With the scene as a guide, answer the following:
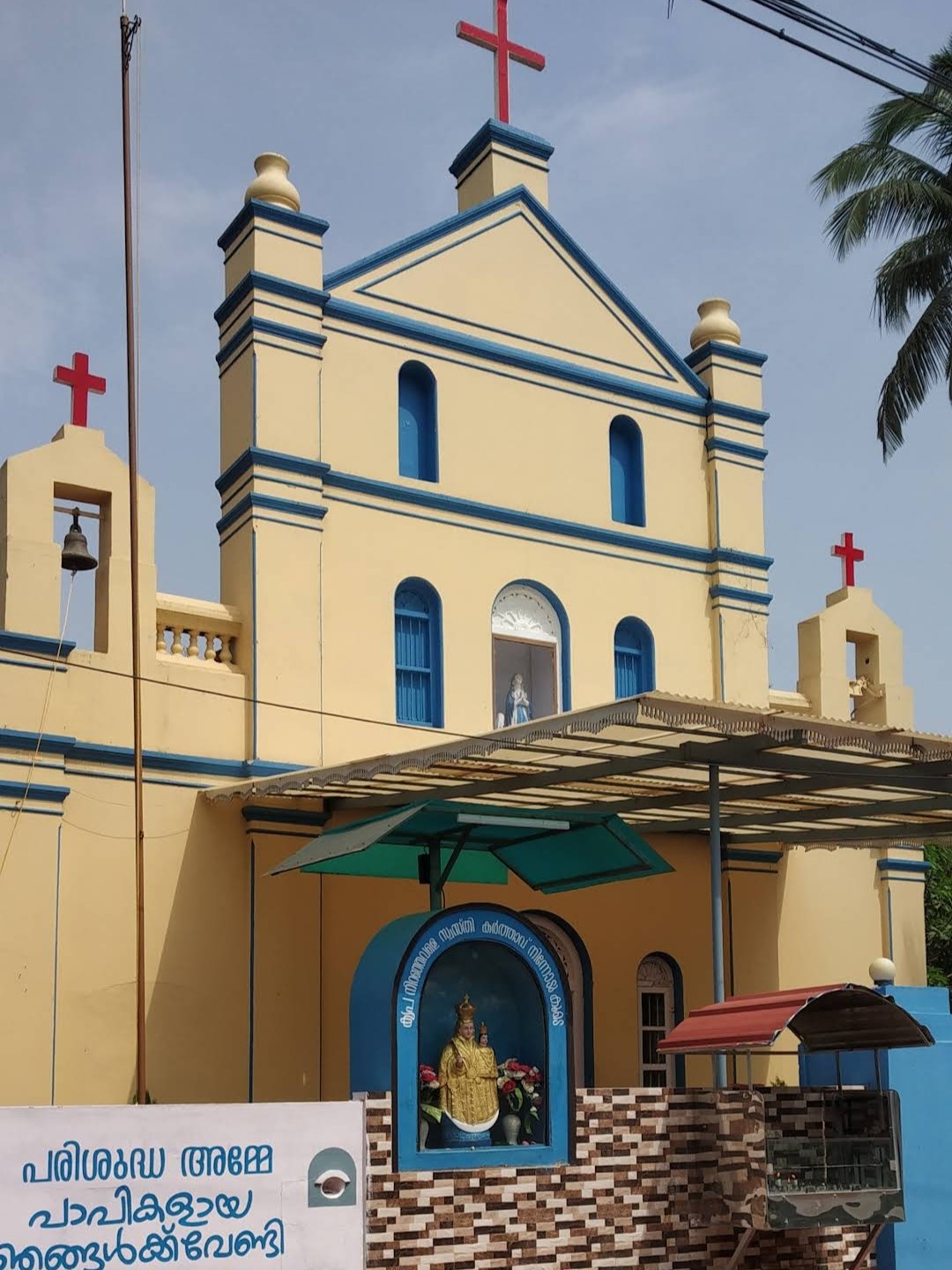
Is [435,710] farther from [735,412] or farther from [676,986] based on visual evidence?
[735,412]

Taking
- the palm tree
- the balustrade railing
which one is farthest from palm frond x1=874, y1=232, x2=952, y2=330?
the balustrade railing

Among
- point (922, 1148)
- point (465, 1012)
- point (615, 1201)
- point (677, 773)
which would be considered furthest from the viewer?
point (677, 773)

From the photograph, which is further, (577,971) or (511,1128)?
(577,971)

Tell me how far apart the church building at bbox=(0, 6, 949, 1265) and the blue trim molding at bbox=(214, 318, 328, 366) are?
3 centimetres

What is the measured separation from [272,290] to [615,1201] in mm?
10252

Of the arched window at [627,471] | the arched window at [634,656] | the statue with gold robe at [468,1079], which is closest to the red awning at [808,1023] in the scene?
the statue with gold robe at [468,1079]

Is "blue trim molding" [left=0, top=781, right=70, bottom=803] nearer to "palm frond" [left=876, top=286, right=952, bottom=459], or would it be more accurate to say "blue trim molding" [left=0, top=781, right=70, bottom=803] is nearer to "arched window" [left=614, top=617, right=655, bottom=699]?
"arched window" [left=614, top=617, right=655, bottom=699]

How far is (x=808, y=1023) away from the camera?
44.0 ft

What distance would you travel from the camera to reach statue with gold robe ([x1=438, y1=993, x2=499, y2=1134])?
11820mm

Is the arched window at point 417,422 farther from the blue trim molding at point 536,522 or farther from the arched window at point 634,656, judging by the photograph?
the arched window at point 634,656

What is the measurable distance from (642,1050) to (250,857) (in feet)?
17.5

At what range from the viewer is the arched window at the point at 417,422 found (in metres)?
19.0

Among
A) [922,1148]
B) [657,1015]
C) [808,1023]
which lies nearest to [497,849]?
[657,1015]

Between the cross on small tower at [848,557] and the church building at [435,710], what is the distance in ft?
0.17
